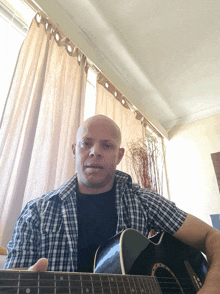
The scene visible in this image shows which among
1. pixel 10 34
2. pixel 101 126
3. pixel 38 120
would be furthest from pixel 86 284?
pixel 10 34

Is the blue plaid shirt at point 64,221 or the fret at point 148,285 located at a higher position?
the blue plaid shirt at point 64,221

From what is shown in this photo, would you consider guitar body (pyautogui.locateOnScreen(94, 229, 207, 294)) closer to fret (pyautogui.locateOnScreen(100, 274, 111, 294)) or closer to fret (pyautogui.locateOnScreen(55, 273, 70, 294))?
fret (pyautogui.locateOnScreen(100, 274, 111, 294))

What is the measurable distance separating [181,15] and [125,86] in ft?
2.91

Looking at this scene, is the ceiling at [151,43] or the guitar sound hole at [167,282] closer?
the guitar sound hole at [167,282]

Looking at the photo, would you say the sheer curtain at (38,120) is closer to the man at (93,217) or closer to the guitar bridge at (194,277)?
the man at (93,217)

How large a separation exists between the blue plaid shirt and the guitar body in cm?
13

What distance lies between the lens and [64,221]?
77cm

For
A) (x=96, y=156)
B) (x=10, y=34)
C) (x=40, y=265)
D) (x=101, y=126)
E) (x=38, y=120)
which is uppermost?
(x=10, y=34)

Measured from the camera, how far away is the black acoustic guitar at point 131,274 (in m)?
0.34

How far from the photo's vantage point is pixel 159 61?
2.21m

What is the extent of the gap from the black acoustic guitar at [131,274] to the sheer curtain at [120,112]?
124 cm

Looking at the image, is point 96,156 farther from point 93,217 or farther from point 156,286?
point 156,286

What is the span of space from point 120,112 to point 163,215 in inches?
58.6

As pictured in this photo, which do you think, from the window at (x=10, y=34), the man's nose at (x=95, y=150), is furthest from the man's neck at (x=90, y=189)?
the window at (x=10, y=34)
